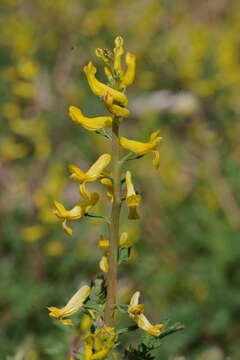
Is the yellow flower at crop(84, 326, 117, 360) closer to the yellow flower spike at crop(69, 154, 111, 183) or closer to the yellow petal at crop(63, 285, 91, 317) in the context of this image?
the yellow petal at crop(63, 285, 91, 317)

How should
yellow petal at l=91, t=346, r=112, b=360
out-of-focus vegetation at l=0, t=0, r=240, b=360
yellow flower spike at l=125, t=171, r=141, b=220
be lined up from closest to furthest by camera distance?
1. yellow petal at l=91, t=346, r=112, b=360
2. yellow flower spike at l=125, t=171, r=141, b=220
3. out-of-focus vegetation at l=0, t=0, r=240, b=360

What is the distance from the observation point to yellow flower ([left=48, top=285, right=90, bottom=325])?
5.76ft

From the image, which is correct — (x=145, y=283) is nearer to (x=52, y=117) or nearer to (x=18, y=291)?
(x=18, y=291)

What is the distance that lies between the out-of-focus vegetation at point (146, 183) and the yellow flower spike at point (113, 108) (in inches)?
80.6

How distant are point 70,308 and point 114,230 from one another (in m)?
0.28

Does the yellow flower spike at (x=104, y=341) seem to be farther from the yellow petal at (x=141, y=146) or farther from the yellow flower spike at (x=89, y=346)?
the yellow petal at (x=141, y=146)

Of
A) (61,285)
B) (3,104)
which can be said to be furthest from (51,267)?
(3,104)

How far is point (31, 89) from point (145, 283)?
6.44 ft

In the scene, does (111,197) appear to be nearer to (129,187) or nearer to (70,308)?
(129,187)

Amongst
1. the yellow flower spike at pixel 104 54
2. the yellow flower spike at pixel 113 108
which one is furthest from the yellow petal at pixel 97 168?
the yellow flower spike at pixel 104 54

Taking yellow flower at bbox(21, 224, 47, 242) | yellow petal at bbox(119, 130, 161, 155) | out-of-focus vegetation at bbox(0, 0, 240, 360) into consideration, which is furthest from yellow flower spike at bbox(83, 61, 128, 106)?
yellow flower at bbox(21, 224, 47, 242)

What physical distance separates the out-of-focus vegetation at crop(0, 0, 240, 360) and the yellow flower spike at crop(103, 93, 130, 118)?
2.05 metres

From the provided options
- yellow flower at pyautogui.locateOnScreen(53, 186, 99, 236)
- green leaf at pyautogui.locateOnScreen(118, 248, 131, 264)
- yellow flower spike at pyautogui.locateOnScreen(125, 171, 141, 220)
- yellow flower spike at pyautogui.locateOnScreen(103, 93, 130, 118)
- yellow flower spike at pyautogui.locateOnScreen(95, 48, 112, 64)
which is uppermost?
yellow flower spike at pyautogui.locateOnScreen(95, 48, 112, 64)

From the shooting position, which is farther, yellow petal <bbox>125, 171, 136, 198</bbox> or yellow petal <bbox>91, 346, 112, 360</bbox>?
yellow petal <bbox>125, 171, 136, 198</bbox>
